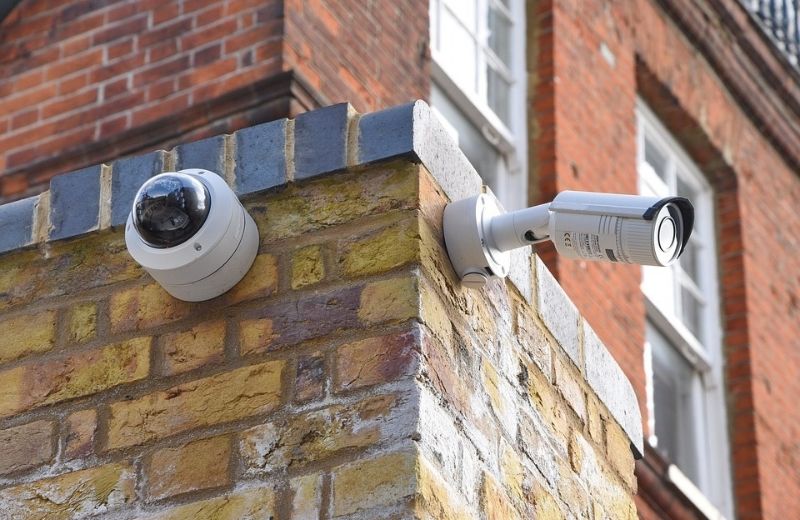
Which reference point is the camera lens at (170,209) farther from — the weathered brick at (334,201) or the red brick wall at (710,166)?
the red brick wall at (710,166)

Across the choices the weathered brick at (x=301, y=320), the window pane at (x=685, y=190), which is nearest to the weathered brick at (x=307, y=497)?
the weathered brick at (x=301, y=320)

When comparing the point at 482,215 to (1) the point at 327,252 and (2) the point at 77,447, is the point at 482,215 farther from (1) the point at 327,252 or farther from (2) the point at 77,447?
(2) the point at 77,447

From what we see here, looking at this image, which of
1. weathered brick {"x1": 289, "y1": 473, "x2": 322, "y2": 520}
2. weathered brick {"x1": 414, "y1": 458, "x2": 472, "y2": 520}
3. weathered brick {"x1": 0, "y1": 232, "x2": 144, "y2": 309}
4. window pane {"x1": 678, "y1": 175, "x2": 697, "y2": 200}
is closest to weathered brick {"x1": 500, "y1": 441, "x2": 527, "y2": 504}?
weathered brick {"x1": 414, "y1": 458, "x2": 472, "y2": 520}

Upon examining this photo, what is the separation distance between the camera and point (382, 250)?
3.57 m

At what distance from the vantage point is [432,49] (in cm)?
810

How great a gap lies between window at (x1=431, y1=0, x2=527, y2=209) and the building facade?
0.01 m

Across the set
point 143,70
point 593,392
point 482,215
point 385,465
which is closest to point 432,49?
point 143,70

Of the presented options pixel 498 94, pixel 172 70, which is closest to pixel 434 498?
pixel 172 70

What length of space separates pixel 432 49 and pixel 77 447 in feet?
Answer: 15.8

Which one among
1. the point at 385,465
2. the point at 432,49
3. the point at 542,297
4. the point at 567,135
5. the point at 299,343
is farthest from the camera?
the point at 567,135

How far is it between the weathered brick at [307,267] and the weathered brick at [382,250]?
47 mm

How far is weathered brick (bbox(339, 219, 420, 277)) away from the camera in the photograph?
3.54m

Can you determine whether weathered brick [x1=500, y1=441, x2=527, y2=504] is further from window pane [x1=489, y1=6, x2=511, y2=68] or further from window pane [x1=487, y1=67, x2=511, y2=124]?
window pane [x1=489, y1=6, x2=511, y2=68]

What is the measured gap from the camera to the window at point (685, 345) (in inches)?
369
